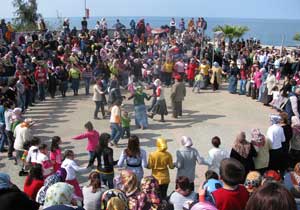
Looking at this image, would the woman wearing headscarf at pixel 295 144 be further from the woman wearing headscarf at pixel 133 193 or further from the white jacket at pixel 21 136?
the white jacket at pixel 21 136

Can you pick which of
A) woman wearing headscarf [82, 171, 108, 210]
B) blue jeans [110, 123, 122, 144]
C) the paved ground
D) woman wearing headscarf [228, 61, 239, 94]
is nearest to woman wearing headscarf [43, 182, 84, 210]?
woman wearing headscarf [82, 171, 108, 210]

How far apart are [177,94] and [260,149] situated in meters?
6.96

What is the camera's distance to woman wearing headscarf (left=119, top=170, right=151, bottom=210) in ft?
18.3

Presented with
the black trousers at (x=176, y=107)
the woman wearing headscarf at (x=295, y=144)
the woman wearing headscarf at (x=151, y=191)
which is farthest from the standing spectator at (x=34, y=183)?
the black trousers at (x=176, y=107)

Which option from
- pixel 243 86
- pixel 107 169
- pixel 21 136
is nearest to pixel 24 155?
pixel 21 136

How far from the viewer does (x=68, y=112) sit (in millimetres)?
16156

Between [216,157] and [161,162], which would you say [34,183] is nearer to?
[161,162]

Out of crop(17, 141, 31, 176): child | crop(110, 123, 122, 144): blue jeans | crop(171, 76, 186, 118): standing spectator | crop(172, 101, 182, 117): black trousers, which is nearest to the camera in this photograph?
crop(17, 141, 31, 176): child

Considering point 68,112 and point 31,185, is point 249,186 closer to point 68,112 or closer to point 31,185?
point 31,185

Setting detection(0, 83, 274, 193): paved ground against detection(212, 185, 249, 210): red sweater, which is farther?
detection(0, 83, 274, 193): paved ground

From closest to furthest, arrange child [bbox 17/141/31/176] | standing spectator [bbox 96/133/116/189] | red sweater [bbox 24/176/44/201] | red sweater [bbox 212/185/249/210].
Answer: red sweater [bbox 212/185/249/210], red sweater [bbox 24/176/44/201], standing spectator [bbox 96/133/116/189], child [bbox 17/141/31/176]

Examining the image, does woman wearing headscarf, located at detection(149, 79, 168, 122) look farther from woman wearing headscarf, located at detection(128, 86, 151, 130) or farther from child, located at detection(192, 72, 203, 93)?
child, located at detection(192, 72, 203, 93)

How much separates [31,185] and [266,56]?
19192 mm

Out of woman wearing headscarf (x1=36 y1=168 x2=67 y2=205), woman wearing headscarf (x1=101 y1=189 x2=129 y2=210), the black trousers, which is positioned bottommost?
the black trousers
